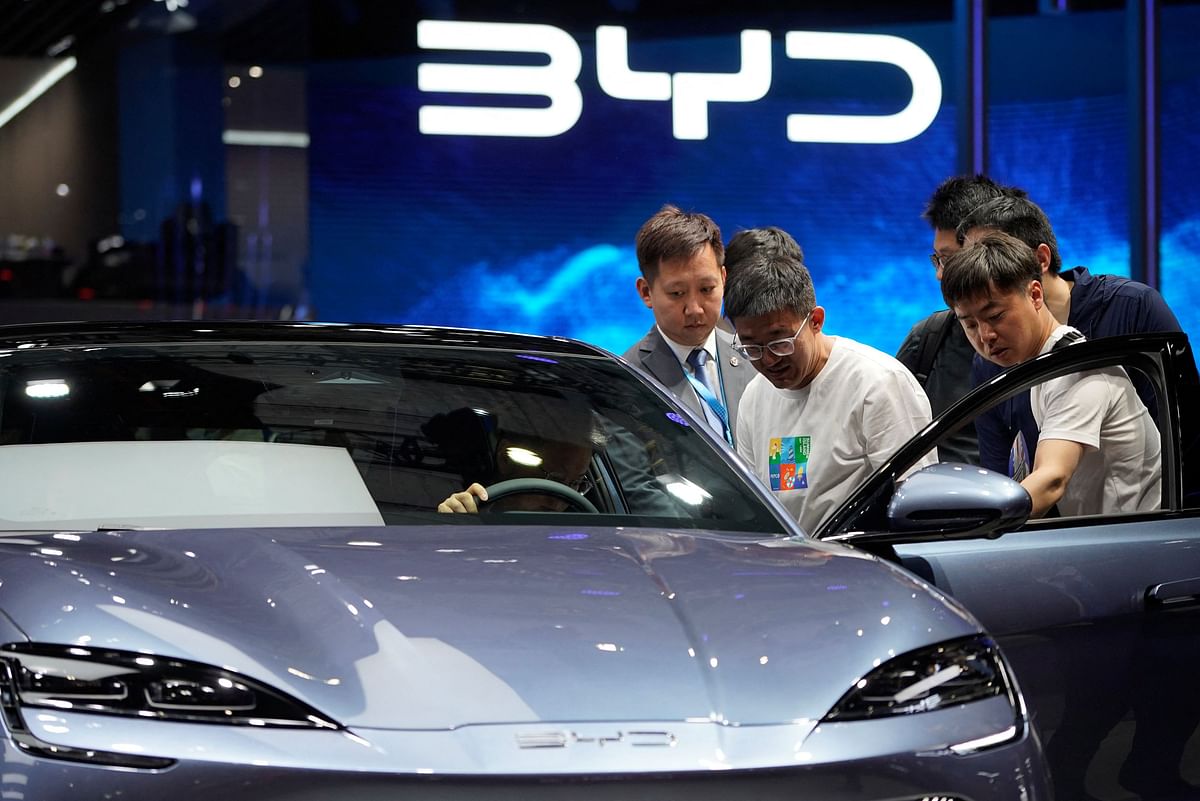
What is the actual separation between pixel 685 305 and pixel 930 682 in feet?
8.80

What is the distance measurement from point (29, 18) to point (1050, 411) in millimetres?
6875

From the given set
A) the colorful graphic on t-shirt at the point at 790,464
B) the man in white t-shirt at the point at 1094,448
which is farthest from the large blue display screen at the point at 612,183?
the man in white t-shirt at the point at 1094,448

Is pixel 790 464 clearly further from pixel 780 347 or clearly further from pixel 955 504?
pixel 955 504

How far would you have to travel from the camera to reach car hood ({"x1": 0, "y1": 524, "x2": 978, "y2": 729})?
1718 millimetres

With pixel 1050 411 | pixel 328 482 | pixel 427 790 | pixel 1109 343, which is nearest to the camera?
pixel 427 790

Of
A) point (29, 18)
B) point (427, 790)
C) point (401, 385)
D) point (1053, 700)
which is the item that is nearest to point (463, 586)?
point (427, 790)

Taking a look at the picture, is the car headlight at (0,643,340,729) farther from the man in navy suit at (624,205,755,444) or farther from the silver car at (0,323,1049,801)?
the man in navy suit at (624,205,755,444)

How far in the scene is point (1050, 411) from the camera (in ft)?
10.6

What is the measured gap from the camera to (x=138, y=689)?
1678 mm

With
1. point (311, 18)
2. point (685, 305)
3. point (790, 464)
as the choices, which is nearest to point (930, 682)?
point (790, 464)

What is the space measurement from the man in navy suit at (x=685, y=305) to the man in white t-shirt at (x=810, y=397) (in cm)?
64

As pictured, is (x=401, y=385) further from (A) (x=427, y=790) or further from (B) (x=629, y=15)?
(B) (x=629, y=15)

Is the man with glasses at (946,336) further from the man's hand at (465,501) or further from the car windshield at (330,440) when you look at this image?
the man's hand at (465,501)

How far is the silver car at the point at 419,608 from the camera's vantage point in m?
1.64
